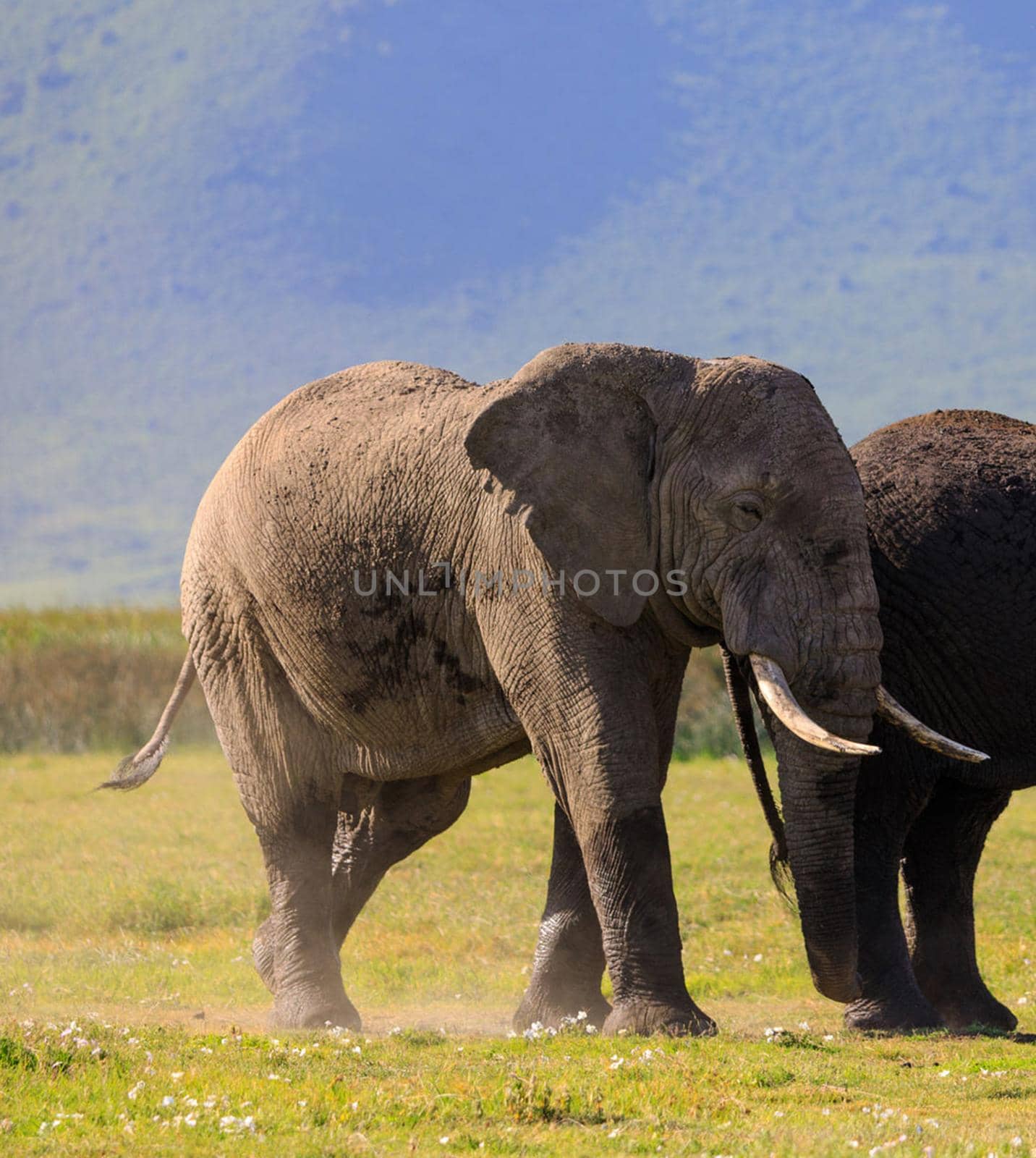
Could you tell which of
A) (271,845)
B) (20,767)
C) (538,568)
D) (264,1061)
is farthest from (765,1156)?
(20,767)

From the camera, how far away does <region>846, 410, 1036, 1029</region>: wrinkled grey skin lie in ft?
30.6

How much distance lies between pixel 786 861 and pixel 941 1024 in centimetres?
123

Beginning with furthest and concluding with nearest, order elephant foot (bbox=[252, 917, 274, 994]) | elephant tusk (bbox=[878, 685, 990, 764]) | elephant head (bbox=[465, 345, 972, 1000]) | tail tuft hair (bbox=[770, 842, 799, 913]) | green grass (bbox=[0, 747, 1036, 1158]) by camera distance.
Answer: elephant foot (bbox=[252, 917, 274, 994])
tail tuft hair (bbox=[770, 842, 799, 913])
elephant head (bbox=[465, 345, 972, 1000])
elephant tusk (bbox=[878, 685, 990, 764])
green grass (bbox=[0, 747, 1036, 1158])

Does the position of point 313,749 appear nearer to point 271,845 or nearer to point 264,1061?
point 271,845

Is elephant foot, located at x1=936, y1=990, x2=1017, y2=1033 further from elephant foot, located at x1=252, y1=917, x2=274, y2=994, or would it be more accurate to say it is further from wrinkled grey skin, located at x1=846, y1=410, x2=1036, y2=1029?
elephant foot, located at x1=252, y1=917, x2=274, y2=994

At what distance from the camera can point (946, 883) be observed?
10.2 m

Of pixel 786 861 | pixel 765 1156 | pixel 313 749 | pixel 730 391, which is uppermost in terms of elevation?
pixel 730 391

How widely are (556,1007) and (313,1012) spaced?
1.35 m

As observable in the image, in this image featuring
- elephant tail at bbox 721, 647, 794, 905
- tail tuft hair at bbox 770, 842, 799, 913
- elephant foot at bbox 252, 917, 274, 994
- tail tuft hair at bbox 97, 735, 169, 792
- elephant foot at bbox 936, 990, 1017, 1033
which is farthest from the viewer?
tail tuft hair at bbox 97, 735, 169, 792

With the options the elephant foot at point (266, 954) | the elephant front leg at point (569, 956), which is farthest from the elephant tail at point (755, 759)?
the elephant foot at point (266, 954)

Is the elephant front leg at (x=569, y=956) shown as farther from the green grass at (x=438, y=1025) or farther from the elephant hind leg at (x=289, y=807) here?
the elephant hind leg at (x=289, y=807)

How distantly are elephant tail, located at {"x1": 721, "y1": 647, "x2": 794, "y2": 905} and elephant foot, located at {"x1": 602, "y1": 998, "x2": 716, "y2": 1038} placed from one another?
1461mm

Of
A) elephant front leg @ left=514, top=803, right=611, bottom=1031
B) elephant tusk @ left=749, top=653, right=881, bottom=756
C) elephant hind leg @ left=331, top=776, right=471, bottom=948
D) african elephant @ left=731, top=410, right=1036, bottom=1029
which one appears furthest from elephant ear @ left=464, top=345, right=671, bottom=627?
elephant hind leg @ left=331, top=776, right=471, bottom=948

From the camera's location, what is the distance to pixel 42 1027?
8.02 meters
